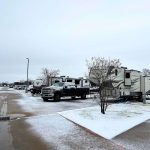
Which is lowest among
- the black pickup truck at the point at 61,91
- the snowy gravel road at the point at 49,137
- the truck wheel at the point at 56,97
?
the snowy gravel road at the point at 49,137

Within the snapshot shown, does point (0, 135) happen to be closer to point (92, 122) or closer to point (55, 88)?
point (92, 122)

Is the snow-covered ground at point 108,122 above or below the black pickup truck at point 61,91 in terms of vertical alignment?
below

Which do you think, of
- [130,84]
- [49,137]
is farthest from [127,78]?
[49,137]

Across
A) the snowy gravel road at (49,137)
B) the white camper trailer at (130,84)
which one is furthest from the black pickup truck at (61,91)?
the snowy gravel road at (49,137)

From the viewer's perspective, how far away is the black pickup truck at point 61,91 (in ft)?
104

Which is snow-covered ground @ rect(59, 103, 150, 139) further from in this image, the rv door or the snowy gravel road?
the rv door

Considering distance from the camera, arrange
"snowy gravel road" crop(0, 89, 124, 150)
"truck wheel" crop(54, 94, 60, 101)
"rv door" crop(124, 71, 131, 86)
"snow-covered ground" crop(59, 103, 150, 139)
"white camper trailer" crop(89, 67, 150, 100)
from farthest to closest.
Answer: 1. "truck wheel" crop(54, 94, 60, 101)
2. "rv door" crop(124, 71, 131, 86)
3. "white camper trailer" crop(89, 67, 150, 100)
4. "snow-covered ground" crop(59, 103, 150, 139)
5. "snowy gravel road" crop(0, 89, 124, 150)

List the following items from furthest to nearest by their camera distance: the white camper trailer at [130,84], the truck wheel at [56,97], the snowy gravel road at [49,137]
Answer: the truck wheel at [56,97] < the white camper trailer at [130,84] < the snowy gravel road at [49,137]

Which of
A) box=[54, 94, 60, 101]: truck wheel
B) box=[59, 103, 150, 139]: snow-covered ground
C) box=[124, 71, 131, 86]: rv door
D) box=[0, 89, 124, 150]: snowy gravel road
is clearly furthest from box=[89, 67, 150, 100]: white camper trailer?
box=[0, 89, 124, 150]: snowy gravel road

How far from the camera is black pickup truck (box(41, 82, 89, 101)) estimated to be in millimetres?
31828

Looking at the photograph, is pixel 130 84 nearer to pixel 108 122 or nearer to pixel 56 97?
pixel 56 97

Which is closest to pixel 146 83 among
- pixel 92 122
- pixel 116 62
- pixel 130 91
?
pixel 130 91

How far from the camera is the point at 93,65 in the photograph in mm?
23219

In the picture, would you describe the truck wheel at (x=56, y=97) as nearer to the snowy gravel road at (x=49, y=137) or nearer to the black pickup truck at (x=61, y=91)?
the black pickup truck at (x=61, y=91)
